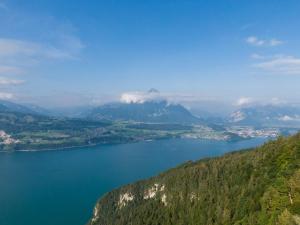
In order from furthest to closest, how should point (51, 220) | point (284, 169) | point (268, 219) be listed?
point (51, 220) < point (284, 169) < point (268, 219)

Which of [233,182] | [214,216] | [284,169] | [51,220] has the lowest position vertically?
[51,220]

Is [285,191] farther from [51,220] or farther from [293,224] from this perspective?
[51,220]

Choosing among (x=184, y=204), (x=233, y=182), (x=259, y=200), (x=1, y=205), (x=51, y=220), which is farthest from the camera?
(x=1, y=205)

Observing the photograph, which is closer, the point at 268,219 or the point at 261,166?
the point at 268,219

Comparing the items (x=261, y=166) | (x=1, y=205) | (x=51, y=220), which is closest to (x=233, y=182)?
(x=261, y=166)

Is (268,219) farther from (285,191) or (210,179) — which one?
(210,179)

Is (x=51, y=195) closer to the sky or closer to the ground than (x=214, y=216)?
closer to the ground
